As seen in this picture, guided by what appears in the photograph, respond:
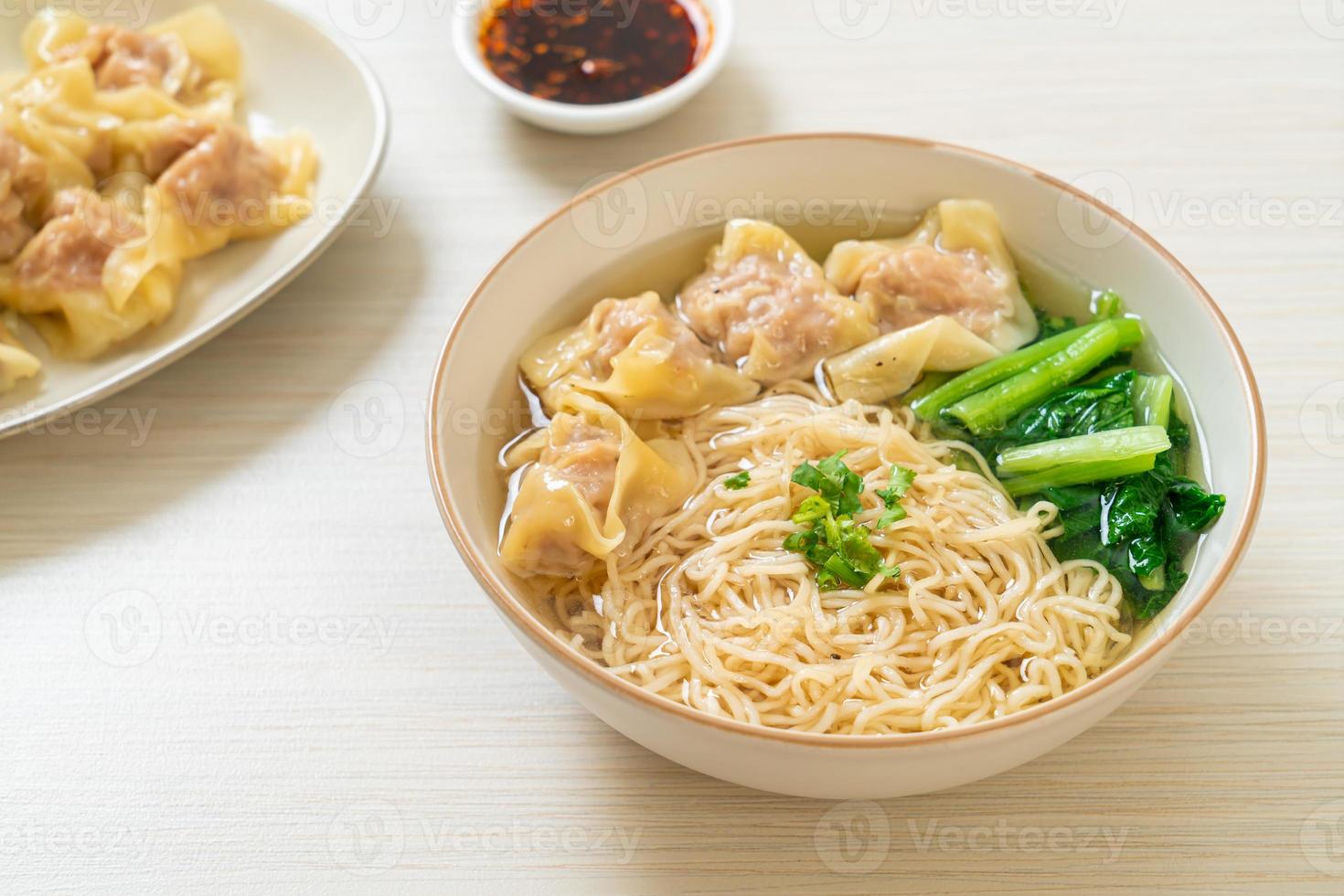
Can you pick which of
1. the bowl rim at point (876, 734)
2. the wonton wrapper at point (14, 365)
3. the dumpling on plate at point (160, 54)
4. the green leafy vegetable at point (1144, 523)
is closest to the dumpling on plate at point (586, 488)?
the bowl rim at point (876, 734)

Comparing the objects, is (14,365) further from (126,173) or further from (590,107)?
(590,107)

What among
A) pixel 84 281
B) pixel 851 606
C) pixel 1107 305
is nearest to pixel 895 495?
pixel 851 606

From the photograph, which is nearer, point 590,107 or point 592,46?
point 590,107

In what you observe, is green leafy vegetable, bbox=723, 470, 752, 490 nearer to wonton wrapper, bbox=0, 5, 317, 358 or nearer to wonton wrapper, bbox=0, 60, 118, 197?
wonton wrapper, bbox=0, 5, 317, 358

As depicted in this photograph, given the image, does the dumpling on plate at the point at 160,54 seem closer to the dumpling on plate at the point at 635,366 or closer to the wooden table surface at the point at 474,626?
the wooden table surface at the point at 474,626

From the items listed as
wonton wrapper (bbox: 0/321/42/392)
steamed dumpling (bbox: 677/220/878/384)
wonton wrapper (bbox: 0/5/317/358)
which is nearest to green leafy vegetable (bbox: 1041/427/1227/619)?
steamed dumpling (bbox: 677/220/878/384)
